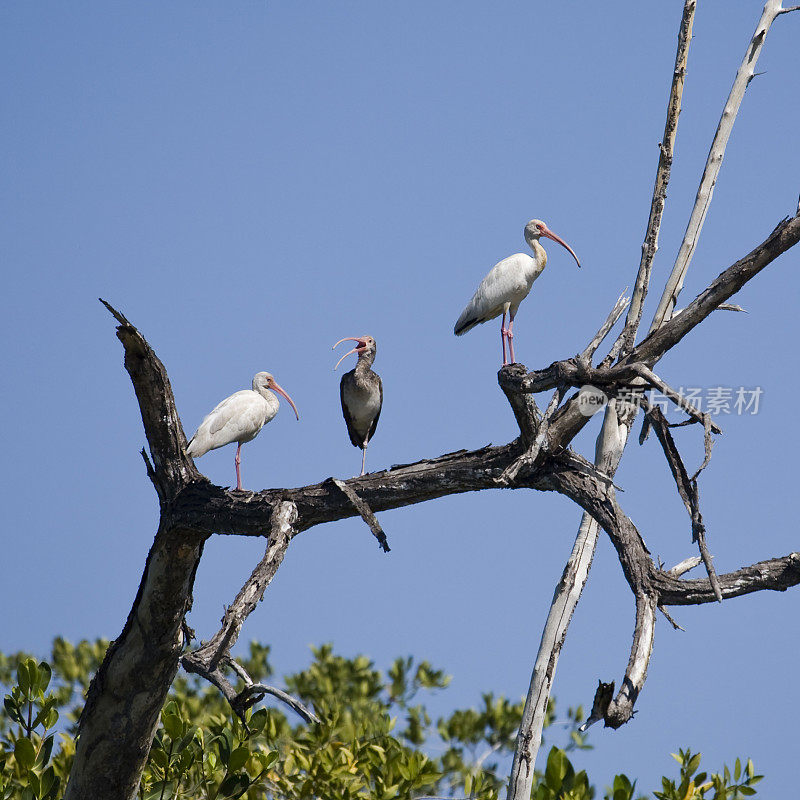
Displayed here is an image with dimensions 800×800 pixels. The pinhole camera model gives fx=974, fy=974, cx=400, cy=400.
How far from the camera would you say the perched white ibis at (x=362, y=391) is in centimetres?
1045

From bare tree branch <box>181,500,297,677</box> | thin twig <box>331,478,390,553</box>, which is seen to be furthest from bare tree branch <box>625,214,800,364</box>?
Result: bare tree branch <box>181,500,297,677</box>

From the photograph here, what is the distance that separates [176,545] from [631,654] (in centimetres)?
264

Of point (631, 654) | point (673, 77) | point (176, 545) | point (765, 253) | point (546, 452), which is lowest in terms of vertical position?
point (631, 654)

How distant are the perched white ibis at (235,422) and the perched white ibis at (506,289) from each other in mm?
2159

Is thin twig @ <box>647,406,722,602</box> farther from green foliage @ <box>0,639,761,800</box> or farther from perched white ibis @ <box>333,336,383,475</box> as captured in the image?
perched white ibis @ <box>333,336,383,475</box>

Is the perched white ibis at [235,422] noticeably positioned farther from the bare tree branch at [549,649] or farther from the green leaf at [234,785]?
the green leaf at [234,785]

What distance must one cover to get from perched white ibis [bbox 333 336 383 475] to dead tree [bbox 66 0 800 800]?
15.2ft

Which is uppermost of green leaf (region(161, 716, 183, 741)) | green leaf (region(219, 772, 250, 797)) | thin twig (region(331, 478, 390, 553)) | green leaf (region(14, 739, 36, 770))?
thin twig (region(331, 478, 390, 553))

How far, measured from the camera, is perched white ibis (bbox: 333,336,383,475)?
34.3 ft

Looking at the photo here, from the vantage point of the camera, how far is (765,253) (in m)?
4.59

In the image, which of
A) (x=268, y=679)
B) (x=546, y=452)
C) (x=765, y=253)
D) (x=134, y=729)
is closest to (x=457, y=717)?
(x=268, y=679)

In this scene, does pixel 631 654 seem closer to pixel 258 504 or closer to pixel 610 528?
pixel 610 528

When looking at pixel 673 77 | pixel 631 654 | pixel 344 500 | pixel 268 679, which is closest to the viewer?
pixel 631 654

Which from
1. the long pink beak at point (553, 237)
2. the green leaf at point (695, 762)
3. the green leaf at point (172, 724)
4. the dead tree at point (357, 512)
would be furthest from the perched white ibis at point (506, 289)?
the green leaf at point (172, 724)
